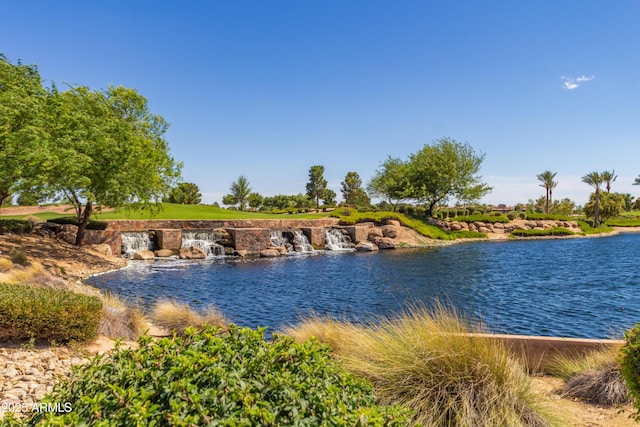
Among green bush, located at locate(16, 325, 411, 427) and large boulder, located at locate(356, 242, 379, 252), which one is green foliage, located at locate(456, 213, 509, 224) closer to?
large boulder, located at locate(356, 242, 379, 252)

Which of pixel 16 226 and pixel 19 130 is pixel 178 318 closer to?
pixel 19 130

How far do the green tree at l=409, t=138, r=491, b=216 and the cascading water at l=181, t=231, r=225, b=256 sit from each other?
28.5 metres

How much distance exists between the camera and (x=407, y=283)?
1653 cm

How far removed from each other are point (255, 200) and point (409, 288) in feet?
203

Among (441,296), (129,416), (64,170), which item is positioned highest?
(64,170)

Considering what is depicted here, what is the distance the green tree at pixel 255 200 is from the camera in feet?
244

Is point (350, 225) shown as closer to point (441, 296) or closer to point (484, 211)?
point (441, 296)

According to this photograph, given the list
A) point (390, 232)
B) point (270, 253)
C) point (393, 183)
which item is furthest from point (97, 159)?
point (393, 183)

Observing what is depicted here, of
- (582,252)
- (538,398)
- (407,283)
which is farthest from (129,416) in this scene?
(582,252)

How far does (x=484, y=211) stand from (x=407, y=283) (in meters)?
47.9

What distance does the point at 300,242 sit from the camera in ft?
98.4

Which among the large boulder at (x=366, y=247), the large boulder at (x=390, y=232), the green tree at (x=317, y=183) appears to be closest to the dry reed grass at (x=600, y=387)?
the large boulder at (x=366, y=247)

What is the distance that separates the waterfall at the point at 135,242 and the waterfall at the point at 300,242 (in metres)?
9.90

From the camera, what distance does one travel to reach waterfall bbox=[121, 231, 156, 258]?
24.0m
